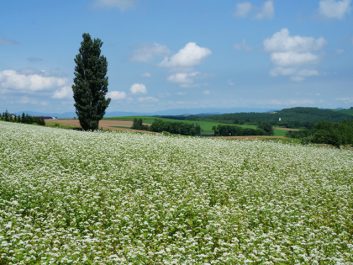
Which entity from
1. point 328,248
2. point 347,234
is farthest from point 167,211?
point 347,234

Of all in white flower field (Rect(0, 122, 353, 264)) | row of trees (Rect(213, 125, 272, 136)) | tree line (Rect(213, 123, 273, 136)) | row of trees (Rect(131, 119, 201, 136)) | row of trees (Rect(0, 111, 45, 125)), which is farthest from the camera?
tree line (Rect(213, 123, 273, 136))

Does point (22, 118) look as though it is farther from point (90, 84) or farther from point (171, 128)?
point (171, 128)

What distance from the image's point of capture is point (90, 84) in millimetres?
61688

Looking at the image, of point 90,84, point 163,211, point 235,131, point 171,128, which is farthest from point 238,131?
point 163,211

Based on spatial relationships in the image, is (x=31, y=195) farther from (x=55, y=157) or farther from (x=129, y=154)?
(x=129, y=154)

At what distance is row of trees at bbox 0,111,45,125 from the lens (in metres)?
71.4

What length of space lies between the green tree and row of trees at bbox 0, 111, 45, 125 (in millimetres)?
13321

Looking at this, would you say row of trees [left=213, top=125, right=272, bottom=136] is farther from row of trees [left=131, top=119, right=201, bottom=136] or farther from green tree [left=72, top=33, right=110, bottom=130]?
green tree [left=72, top=33, right=110, bottom=130]

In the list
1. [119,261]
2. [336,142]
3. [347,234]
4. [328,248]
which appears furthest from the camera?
[336,142]

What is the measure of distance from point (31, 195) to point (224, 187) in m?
7.12

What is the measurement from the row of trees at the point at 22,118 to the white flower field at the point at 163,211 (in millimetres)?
51525

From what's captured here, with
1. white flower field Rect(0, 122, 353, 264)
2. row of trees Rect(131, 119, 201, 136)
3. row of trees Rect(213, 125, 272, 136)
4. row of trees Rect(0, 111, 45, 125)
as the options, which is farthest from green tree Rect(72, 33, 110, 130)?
white flower field Rect(0, 122, 353, 264)

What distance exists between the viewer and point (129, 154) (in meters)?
21.5

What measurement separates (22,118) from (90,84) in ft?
62.0
